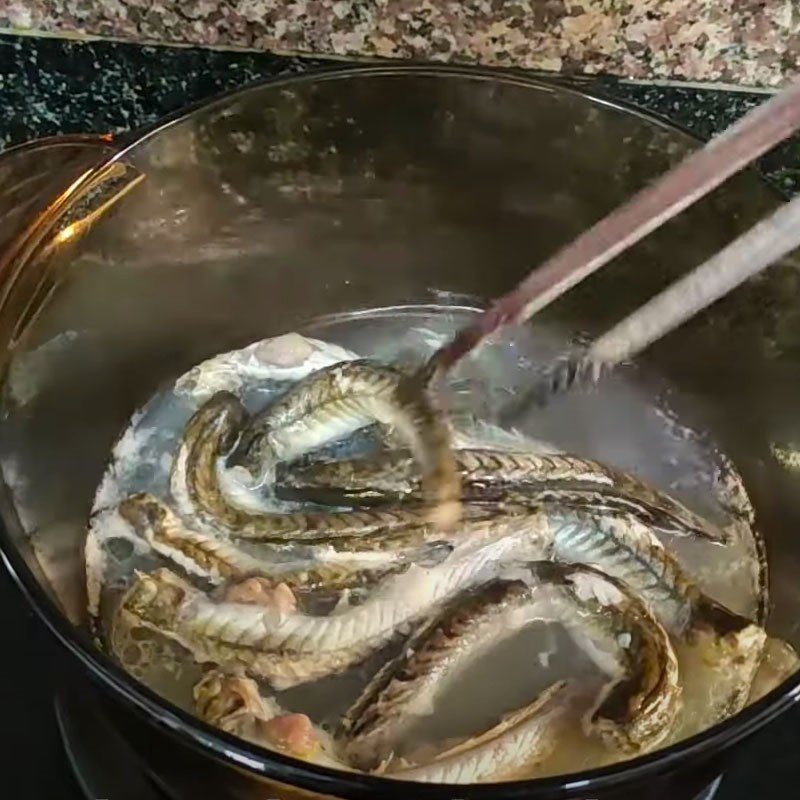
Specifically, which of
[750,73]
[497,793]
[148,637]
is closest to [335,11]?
[750,73]

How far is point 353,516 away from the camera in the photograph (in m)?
0.75

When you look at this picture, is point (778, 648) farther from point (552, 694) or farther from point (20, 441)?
point (20, 441)

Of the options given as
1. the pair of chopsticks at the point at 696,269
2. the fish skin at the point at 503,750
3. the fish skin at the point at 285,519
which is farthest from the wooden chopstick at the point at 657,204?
the fish skin at the point at 503,750

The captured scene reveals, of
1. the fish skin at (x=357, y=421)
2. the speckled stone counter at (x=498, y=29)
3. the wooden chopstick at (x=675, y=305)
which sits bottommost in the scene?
the fish skin at (x=357, y=421)

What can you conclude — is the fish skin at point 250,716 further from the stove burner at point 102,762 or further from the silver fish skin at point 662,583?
the silver fish skin at point 662,583

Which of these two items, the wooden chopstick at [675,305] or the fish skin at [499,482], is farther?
the fish skin at [499,482]

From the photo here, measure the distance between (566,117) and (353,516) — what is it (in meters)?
0.26

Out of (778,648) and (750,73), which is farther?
(750,73)

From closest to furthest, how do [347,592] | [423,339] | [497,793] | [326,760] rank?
[497,793], [326,760], [347,592], [423,339]

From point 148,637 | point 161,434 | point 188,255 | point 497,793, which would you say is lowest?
point 497,793

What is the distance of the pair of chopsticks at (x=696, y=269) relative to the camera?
640mm

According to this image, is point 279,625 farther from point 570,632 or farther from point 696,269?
point 696,269

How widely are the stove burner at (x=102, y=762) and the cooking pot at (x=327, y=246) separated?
56 mm

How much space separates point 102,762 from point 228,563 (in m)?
0.12
